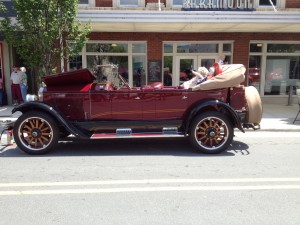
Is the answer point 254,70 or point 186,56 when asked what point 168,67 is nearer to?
point 186,56

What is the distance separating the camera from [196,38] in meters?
13.1

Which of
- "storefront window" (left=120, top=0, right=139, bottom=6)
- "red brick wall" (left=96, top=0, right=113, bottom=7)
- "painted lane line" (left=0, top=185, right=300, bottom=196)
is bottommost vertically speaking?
"painted lane line" (left=0, top=185, right=300, bottom=196)

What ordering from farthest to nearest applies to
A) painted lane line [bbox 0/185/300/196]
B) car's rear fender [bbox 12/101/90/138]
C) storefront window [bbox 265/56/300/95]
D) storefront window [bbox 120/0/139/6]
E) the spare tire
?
storefront window [bbox 265/56/300/95] → storefront window [bbox 120/0/139/6] → the spare tire → car's rear fender [bbox 12/101/90/138] → painted lane line [bbox 0/185/300/196]

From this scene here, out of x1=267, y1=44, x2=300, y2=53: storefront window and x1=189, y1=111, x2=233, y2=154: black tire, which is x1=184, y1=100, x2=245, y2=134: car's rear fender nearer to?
x1=189, y1=111, x2=233, y2=154: black tire

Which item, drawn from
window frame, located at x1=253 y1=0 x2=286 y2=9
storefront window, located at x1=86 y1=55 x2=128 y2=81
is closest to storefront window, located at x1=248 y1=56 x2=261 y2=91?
window frame, located at x1=253 y1=0 x2=286 y2=9

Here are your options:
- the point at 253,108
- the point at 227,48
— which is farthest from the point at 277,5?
the point at 253,108

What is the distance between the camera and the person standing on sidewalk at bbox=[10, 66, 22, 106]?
1195cm

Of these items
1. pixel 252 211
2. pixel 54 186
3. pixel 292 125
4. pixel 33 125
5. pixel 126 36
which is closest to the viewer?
pixel 252 211

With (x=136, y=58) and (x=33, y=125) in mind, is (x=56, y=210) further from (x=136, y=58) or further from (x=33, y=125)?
(x=136, y=58)

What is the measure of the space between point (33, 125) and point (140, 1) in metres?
8.57

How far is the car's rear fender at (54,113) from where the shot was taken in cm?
590

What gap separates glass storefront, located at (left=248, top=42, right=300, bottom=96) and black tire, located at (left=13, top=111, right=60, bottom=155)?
10.1 meters

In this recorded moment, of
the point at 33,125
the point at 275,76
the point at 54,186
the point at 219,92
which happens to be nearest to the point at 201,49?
the point at 275,76

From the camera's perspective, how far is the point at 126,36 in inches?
507
